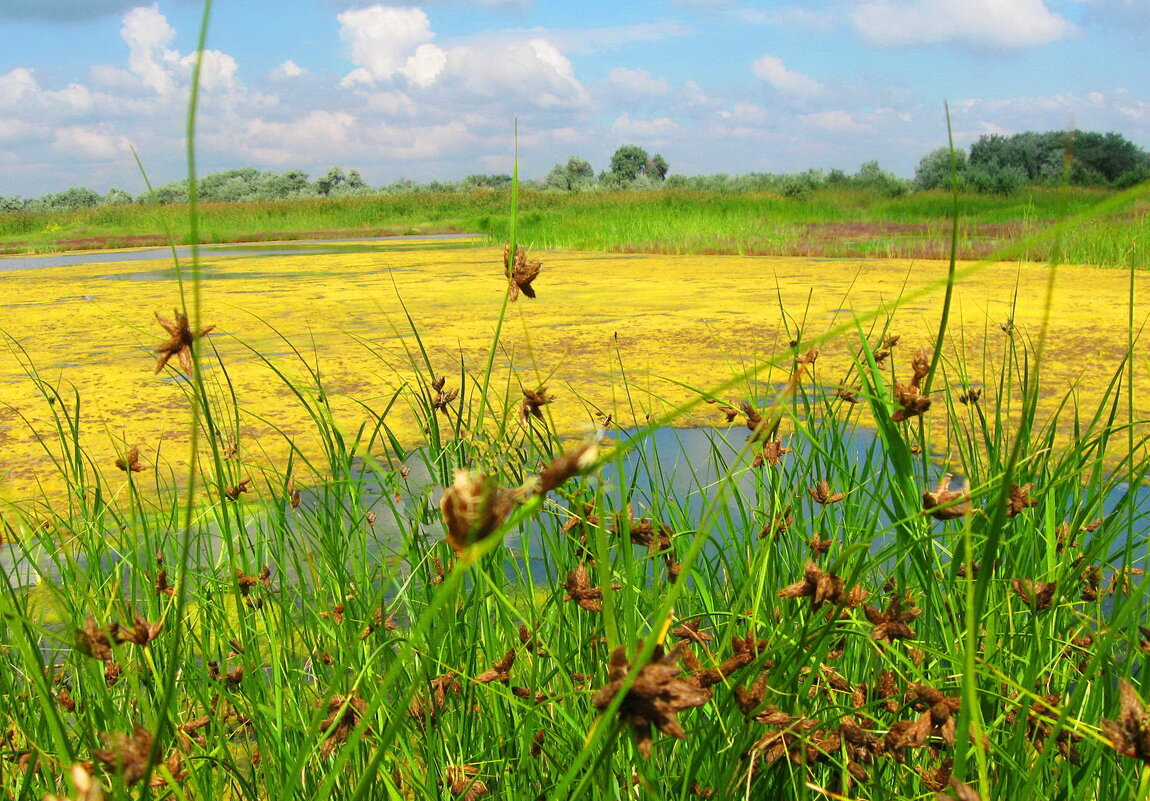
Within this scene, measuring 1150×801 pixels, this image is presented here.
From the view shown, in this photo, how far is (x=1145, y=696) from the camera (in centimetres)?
60

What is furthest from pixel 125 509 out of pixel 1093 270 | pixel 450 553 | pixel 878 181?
pixel 878 181

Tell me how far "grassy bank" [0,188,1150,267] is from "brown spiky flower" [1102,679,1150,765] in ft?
0.61

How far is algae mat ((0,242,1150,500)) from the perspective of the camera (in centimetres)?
215

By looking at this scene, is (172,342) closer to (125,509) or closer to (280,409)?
(125,509)

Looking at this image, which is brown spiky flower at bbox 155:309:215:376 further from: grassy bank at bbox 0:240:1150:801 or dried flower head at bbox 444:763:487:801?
dried flower head at bbox 444:763:487:801

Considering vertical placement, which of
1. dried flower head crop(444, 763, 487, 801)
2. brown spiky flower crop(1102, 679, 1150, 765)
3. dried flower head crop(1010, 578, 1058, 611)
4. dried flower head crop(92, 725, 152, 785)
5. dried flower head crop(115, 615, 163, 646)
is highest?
brown spiky flower crop(1102, 679, 1150, 765)

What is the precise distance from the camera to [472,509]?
22 centimetres

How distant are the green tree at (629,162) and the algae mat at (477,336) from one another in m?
29.5

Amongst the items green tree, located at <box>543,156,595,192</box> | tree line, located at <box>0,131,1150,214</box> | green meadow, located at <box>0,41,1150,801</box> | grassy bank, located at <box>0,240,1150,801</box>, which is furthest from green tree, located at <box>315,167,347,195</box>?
grassy bank, located at <box>0,240,1150,801</box>

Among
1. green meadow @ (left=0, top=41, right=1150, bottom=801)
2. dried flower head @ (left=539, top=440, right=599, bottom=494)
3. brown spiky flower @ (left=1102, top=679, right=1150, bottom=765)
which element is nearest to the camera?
dried flower head @ (left=539, top=440, right=599, bottom=494)

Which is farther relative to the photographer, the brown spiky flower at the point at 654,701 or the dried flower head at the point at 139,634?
the dried flower head at the point at 139,634

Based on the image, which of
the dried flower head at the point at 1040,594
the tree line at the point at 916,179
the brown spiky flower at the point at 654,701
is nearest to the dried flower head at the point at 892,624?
the dried flower head at the point at 1040,594

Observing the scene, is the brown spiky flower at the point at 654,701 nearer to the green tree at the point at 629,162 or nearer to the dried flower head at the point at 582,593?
the dried flower head at the point at 582,593

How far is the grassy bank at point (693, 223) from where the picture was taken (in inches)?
268
